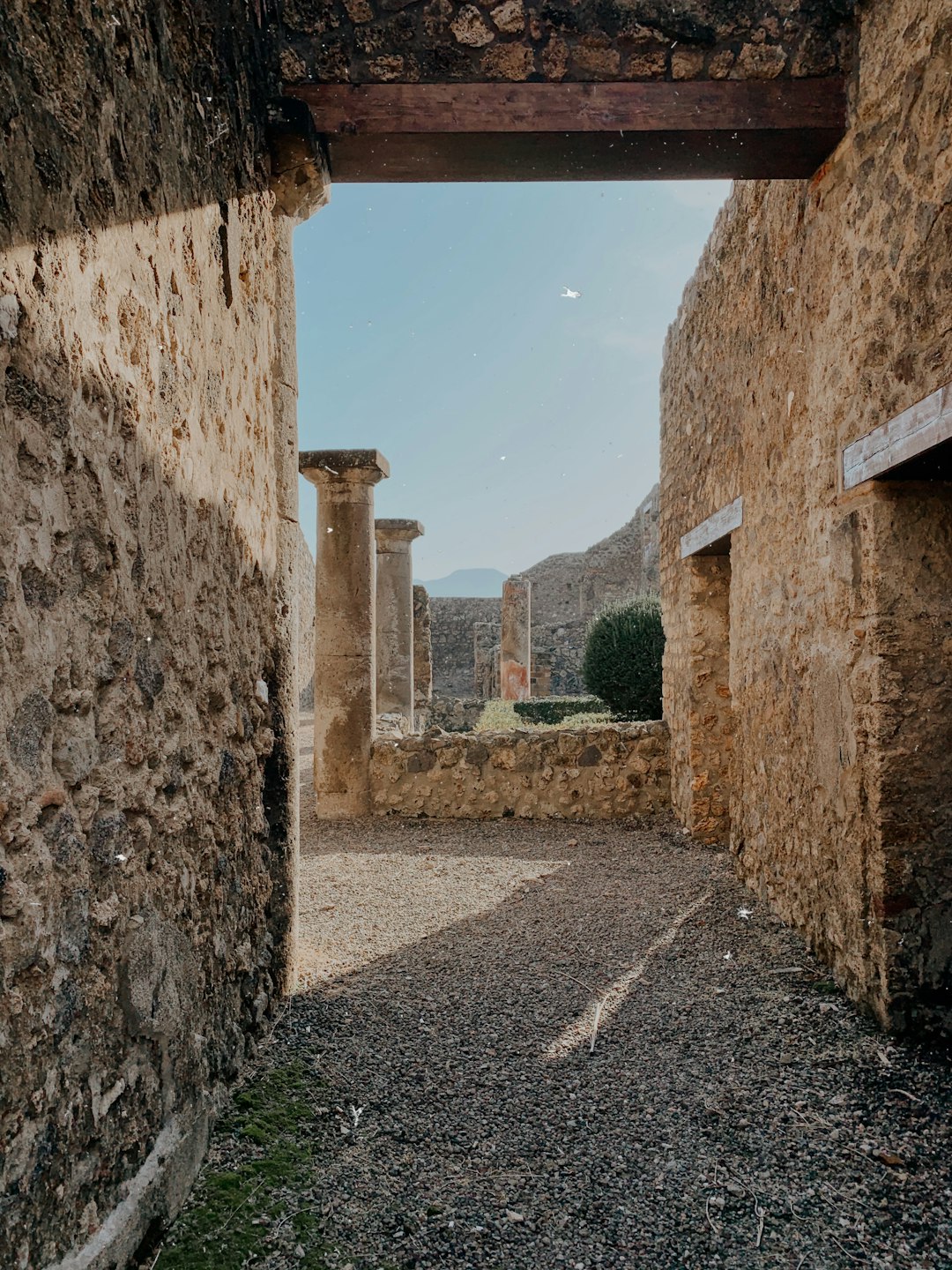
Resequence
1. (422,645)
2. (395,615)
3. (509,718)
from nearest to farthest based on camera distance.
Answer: (395,615)
(509,718)
(422,645)

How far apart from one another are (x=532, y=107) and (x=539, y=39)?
0.28 metres

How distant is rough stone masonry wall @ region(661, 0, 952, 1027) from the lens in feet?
8.84

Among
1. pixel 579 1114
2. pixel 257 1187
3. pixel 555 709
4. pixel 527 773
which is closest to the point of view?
pixel 257 1187

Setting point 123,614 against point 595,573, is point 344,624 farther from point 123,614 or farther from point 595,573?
point 595,573

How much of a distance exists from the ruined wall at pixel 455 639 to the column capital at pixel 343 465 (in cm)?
1958

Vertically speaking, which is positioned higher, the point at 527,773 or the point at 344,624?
Result: the point at 344,624

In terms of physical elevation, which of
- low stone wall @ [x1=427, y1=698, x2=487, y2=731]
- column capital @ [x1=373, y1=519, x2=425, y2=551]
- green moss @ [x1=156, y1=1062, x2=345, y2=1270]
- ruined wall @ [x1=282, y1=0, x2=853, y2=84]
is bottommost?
green moss @ [x1=156, y1=1062, x2=345, y2=1270]

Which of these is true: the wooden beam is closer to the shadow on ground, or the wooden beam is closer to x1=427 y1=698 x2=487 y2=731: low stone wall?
the shadow on ground

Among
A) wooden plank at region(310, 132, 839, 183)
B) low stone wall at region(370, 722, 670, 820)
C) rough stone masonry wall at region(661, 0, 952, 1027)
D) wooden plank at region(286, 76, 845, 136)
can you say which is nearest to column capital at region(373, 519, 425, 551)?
low stone wall at region(370, 722, 670, 820)

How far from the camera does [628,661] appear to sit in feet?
31.6

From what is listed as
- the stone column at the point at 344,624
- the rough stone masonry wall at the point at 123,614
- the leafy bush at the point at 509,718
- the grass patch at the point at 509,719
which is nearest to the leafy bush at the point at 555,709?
the leafy bush at the point at 509,718

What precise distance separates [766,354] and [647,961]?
3.12 metres

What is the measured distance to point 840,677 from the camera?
3.23 meters

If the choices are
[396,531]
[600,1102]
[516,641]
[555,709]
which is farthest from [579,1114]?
[516,641]
